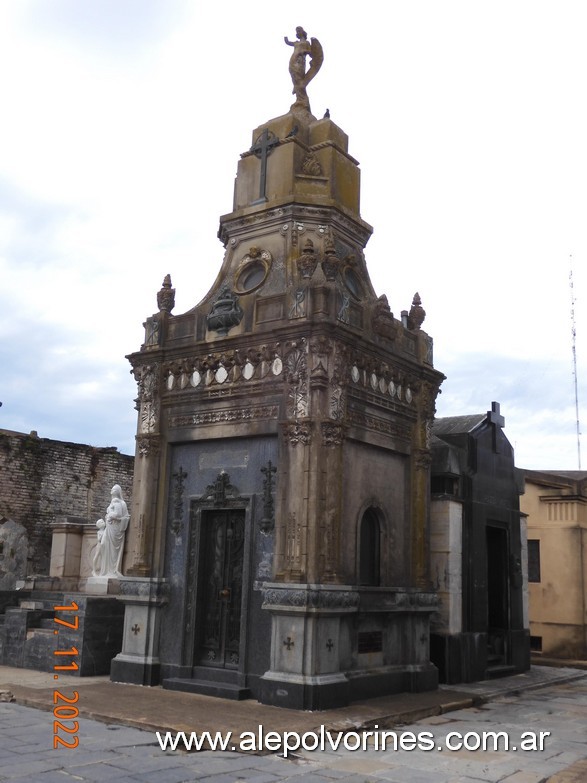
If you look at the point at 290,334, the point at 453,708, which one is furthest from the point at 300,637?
the point at 290,334

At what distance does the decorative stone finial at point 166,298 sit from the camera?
15.1m

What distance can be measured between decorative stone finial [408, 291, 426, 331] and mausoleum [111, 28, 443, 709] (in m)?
0.03

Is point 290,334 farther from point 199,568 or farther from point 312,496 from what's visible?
point 199,568

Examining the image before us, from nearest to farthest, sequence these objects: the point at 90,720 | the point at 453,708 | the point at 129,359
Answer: the point at 90,720 < the point at 453,708 < the point at 129,359

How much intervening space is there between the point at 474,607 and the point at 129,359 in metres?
8.23

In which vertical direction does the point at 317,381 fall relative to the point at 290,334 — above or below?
below

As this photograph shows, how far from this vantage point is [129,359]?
15.2 metres

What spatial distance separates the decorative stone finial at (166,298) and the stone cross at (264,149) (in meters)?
2.26

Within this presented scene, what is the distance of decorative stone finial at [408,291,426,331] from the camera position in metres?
15.6

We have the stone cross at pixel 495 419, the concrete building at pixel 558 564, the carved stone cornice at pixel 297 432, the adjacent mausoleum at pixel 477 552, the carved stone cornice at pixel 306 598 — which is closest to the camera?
the carved stone cornice at pixel 306 598

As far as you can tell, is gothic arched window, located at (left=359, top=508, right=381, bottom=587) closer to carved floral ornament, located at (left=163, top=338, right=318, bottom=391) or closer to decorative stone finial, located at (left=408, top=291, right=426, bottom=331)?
carved floral ornament, located at (left=163, top=338, right=318, bottom=391)

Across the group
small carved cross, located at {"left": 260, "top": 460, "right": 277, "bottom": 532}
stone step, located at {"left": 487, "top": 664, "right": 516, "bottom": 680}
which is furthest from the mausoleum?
stone step, located at {"left": 487, "top": 664, "right": 516, "bottom": 680}

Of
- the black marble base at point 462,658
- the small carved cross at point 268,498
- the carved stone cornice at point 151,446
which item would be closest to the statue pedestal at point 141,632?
the carved stone cornice at point 151,446

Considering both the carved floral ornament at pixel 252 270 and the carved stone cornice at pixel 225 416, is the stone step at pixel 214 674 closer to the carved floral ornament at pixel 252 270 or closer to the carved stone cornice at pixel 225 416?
the carved stone cornice at pixel 225 416
